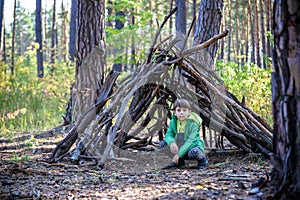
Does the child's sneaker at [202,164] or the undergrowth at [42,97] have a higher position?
the undergrowth at [42,97]

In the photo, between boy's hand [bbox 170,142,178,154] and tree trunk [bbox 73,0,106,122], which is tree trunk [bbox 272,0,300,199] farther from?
tree trunk [bbox 73,0,106,122]

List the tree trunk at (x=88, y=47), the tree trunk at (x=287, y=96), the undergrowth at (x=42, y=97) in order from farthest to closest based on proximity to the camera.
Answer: the undergrowth at (x=42, y=97), the tree trunk at (x=88, y=47), the tree trunk at (x=287, y=96)

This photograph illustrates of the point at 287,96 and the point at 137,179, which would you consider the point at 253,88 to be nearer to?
the point at 137,179

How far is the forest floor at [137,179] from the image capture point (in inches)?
106

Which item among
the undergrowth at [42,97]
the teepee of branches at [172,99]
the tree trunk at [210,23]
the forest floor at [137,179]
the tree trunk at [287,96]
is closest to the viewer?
the tree trunk at [287,96]

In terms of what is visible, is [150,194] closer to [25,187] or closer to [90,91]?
[25,187]

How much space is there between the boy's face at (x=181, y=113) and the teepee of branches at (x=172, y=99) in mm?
329

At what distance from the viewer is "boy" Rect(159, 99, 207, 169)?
3910 millimetres

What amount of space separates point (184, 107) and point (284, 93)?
1.91 metres

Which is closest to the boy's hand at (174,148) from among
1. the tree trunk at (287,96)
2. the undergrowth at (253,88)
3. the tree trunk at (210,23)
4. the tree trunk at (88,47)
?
the tree trunk at (287,96)

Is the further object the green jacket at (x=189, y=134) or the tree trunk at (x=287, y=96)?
the green jacket at (x=189, y=134)

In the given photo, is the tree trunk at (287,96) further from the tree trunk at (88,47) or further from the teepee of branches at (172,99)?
the tree trunk at (88,47)

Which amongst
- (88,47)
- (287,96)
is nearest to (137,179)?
(287,96)

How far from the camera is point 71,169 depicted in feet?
12.3
